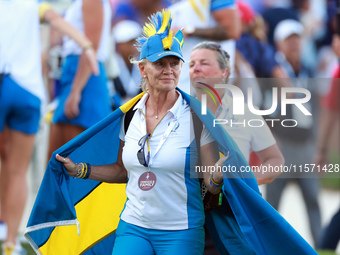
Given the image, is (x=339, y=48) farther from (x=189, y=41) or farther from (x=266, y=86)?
(x=189, y=41)

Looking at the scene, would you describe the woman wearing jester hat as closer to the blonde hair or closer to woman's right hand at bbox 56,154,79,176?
woman's right hand at bbox 56,154,79,176

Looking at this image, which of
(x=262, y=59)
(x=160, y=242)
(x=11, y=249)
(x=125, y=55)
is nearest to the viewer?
(x=160, y=242)

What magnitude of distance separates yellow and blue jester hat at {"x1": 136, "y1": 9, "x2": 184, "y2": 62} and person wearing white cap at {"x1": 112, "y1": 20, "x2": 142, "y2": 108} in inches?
210

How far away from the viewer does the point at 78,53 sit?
7262 millimetres

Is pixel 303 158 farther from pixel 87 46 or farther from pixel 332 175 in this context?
pixel 87 46

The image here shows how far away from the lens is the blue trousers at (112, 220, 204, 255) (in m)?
4.03

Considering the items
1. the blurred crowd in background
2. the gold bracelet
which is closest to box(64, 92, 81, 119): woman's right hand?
the blurred crowd in background

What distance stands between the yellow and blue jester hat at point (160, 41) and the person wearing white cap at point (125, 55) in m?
5.33

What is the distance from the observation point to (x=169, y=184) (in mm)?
4098

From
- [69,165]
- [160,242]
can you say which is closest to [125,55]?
[69,165]

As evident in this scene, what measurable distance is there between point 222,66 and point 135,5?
549 centimetres

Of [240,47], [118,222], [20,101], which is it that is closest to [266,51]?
[240,47]

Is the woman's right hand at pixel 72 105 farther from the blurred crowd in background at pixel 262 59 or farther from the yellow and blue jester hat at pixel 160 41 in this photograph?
the yellow and blue jester hat at pixel 160 41

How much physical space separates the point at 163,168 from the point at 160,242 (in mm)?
422
